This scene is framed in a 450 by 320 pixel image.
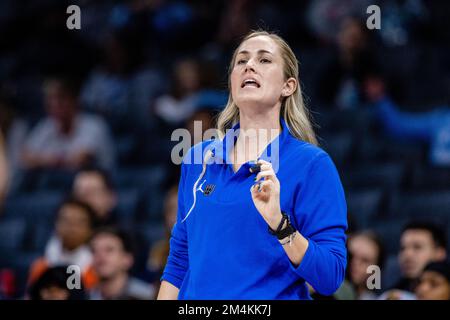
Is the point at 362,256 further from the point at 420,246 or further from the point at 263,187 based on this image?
the point at 263,187

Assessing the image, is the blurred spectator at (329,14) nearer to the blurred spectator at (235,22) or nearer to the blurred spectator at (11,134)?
the blurred spectator at (235,22)

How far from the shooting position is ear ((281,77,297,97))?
275 cm

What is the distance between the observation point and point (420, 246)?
471cm

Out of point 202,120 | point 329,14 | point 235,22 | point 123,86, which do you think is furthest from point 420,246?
point 123,86

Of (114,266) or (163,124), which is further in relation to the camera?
(163,124)

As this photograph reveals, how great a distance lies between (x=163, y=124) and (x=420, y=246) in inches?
125

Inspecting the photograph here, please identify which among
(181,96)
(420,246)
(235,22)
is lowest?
(420,246)

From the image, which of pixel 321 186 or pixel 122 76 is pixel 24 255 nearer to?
pixel 122 76

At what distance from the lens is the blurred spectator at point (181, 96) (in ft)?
23.8

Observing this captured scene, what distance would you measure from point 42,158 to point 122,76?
100 centimetres

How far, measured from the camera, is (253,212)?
2.51 meters

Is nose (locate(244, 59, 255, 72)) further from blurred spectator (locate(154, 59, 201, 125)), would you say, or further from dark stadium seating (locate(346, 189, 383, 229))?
blurred spectator (locate(154, 59, 201, 125))

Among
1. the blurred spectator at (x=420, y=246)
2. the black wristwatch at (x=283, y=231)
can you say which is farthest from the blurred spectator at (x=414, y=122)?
the black wristwatch at (x=283, y=231)
